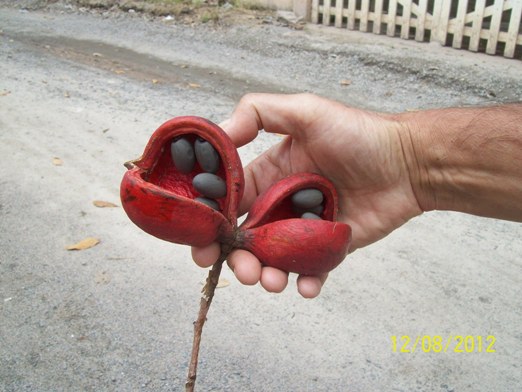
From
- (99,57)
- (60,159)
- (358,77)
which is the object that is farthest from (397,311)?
(99,57)

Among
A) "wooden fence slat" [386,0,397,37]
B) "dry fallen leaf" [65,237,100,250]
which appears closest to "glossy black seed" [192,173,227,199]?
"dry fallen leaf" [65,237,100,250]

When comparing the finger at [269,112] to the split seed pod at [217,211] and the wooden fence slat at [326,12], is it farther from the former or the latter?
the wooden fence slat at [326,12]

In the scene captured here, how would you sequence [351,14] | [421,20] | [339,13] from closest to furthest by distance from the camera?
[421,20] < [351,14] < [339,13]

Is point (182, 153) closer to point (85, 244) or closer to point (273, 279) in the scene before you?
point (273, 279)

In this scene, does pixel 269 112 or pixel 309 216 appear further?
pixel 269 112

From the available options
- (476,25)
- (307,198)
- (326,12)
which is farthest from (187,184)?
(326,12)

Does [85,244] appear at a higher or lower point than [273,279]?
lower

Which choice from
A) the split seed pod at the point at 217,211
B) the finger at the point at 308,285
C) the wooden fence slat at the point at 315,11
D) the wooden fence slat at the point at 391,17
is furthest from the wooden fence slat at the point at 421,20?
the finger at the point at 308,285
